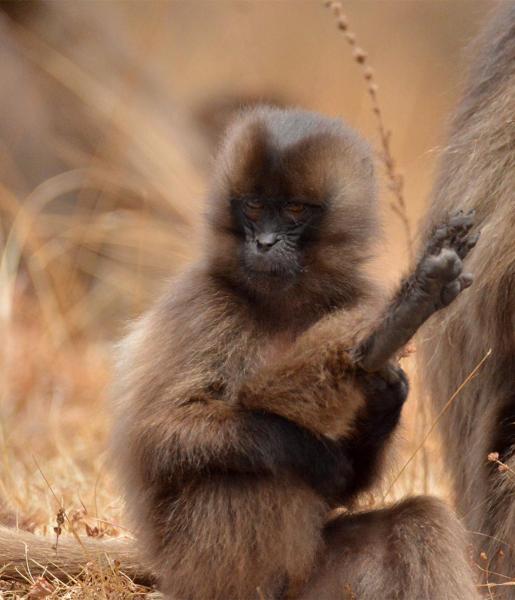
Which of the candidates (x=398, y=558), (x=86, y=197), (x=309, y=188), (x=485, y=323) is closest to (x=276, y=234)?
(x=309, y=188)

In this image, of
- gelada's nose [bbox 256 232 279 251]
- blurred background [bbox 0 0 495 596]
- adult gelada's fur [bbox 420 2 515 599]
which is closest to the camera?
gelada's nose [bbox 256 232 279 251]

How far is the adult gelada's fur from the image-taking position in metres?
3.98

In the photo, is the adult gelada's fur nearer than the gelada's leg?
No

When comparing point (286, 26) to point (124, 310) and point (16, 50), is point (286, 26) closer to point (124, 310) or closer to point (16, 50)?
point (16, 50)

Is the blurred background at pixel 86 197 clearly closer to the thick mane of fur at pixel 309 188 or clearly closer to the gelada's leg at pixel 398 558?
the gelada's leg at pixel 398 558

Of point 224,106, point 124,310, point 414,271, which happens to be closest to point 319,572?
point 414,271

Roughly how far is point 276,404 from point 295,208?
0.52 meters

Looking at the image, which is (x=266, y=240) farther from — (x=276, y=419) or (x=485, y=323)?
(x=485, y=323)

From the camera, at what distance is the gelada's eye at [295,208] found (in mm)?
3312

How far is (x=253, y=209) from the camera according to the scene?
3.33m

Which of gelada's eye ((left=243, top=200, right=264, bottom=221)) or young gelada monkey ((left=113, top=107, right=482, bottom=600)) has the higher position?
gelada's eye ((left=243, top=200, right=264, bottom=221))

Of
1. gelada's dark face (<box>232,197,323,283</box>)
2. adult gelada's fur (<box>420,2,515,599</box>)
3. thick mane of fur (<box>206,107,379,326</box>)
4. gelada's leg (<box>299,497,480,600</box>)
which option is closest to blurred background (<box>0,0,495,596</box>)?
adult gelada's fur (<box>420,2,515,599</box>)

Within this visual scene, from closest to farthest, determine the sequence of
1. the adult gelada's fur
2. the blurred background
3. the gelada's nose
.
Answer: the gelada's nose → the adult gelada's fur → the blurred background

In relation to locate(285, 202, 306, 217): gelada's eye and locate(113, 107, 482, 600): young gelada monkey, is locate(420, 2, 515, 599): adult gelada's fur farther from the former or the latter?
locate(285, 202, 306, 217): gelada's eye
